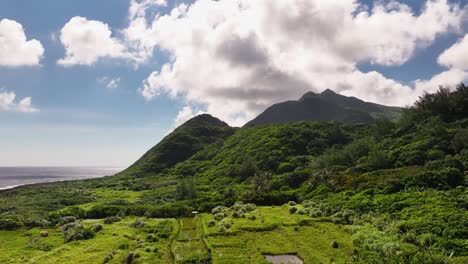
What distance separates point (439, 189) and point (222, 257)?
185 feet

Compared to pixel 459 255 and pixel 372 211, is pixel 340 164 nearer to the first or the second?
pixel 372 211

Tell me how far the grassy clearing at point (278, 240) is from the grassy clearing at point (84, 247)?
10150 mm

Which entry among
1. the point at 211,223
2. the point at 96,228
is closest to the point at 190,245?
the point at 211,223

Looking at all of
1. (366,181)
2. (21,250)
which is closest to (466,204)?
(366,181)

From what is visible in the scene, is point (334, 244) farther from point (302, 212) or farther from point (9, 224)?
point (9, 224)

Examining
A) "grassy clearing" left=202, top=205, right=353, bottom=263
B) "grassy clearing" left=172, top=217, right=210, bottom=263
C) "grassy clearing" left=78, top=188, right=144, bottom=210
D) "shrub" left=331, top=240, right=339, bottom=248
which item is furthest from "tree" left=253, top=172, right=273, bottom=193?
"shrub" left=331, top=240, right=339, bottom=248

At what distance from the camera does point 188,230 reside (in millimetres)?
75312

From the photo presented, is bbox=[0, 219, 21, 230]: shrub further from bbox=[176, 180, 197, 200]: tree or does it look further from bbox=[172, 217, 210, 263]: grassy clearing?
bbox=[176, 180, 197, 200]: tree

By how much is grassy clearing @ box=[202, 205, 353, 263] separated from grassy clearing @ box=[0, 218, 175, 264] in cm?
1015

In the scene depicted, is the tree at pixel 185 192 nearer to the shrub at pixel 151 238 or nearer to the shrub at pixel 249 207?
the shrub at pixel 249 207

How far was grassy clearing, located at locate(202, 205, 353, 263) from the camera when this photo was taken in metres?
53.3

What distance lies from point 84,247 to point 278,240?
35.5 metres

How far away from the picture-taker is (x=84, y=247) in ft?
210

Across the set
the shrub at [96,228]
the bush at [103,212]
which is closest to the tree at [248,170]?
the bush at [103,212]
